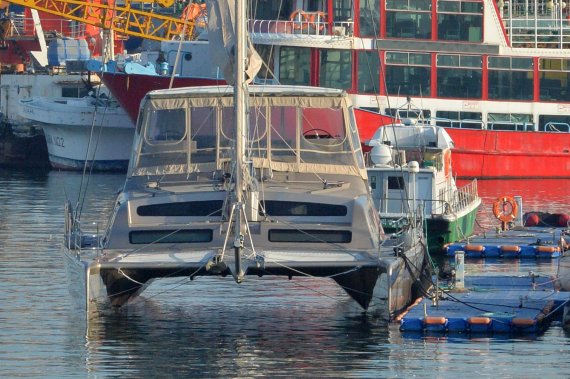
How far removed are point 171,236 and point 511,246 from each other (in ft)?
39.1

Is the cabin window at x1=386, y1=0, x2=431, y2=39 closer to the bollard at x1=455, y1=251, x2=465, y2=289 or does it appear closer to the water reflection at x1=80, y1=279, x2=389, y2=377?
the water reflection at x1=80, y1=279, x2=389, y2=377

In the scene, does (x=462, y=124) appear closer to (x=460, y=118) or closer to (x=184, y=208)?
(x=460, y=118)

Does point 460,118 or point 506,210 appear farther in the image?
point 460,118

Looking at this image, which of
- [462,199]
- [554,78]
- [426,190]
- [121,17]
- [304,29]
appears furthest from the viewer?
[121,17]

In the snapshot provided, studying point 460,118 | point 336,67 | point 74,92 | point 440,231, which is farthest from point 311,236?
point 74,92

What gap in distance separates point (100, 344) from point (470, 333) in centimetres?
480

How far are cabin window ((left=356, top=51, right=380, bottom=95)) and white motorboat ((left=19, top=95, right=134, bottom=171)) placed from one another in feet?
31.6

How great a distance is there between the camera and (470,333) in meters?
21.9

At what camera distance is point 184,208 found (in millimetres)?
22781

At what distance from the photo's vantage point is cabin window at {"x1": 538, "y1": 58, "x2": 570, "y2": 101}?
56.4 meters

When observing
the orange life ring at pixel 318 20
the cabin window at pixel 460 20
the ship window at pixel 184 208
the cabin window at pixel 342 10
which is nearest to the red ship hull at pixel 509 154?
the cabin window at pixel 460 20

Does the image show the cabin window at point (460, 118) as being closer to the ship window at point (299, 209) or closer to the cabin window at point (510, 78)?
the cabin window at point (510, 78)

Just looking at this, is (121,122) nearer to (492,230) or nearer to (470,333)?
(492,230)

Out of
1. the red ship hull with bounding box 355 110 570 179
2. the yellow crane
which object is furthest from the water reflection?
the yellow crane
